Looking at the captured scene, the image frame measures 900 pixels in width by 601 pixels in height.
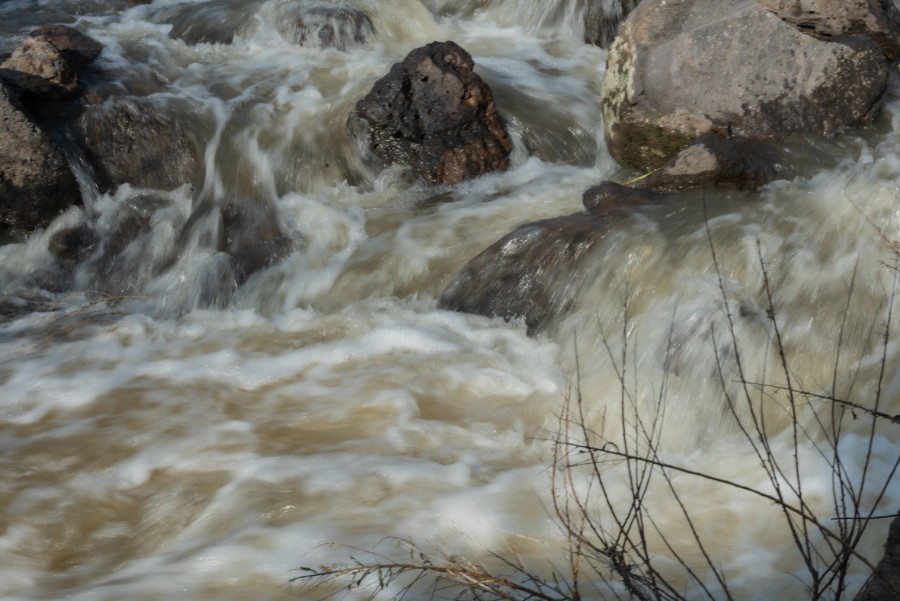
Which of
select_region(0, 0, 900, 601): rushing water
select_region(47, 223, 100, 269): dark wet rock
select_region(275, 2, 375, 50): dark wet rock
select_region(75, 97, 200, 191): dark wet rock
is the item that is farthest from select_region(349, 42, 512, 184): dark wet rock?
select_region(47, 223, 100, 269): dark wet rock

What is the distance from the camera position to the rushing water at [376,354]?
3.50 metres

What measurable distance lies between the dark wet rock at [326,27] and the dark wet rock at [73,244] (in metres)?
2.79

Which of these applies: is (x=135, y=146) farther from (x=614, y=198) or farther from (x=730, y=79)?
(x=730, y=79)

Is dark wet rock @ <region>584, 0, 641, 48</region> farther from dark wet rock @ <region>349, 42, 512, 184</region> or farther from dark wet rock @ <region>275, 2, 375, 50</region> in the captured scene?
dark wet rock @ <region>349, 42, 512, 184</region>

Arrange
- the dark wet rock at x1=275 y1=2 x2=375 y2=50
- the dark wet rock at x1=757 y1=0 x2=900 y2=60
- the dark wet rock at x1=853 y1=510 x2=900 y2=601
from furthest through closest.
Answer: the dark wet rock at x1=275 y1=2 x2=375 y2=50 < the dark wet rock at x1=757 y1=0 x2=900 y2=60 < the dark wet rock at x1=853 y1=510 x2=900 y2=601

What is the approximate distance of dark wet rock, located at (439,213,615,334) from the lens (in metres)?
5.20

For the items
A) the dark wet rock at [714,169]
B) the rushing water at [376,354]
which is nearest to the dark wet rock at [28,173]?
the rushing water at [376,354]

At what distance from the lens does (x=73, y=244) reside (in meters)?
6.72

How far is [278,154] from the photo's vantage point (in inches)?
287

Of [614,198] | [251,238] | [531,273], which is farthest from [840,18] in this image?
[251,238]

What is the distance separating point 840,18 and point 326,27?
4.15 metres

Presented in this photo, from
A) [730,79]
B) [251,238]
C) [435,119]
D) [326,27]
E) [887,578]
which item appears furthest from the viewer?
[326,27]

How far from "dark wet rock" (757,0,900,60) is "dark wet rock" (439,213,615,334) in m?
2.05

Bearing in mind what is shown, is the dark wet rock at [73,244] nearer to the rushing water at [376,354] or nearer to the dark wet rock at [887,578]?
the rushing water at [376,354]
